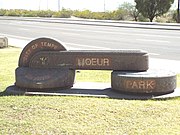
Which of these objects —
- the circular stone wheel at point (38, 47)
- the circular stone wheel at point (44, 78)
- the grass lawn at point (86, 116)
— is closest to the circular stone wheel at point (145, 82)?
the grass lawn at point (86, 116)

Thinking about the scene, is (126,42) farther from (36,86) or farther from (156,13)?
(156,13)

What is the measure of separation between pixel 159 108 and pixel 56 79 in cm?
207

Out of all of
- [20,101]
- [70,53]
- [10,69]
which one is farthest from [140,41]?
[20,101]

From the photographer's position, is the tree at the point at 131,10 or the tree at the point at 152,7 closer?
the tree at the point at 152,7

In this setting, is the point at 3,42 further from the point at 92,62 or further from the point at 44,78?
the point at 92,62

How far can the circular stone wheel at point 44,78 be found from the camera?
743 cm

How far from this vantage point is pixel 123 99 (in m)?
6.83

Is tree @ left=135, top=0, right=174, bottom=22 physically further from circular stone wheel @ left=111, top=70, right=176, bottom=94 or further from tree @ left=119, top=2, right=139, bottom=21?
circular stone wheel @ left=111, top=70, right=176, bottom=94

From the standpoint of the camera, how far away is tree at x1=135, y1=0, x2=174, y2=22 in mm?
37969

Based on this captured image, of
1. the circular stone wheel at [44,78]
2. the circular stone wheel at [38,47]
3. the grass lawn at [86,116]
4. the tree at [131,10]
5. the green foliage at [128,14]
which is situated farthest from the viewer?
the tree at [131,10]

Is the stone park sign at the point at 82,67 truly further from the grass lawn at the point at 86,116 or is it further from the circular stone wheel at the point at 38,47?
the grass lawn at the point at 86,116

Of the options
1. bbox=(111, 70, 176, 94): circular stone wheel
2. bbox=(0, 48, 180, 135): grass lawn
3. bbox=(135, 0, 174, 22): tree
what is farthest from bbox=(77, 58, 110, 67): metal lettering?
bbox=(135, 0, 174, 22): tree

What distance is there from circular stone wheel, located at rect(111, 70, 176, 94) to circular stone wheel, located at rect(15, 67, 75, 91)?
2.91 ft

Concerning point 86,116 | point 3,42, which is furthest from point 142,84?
point 3,42
